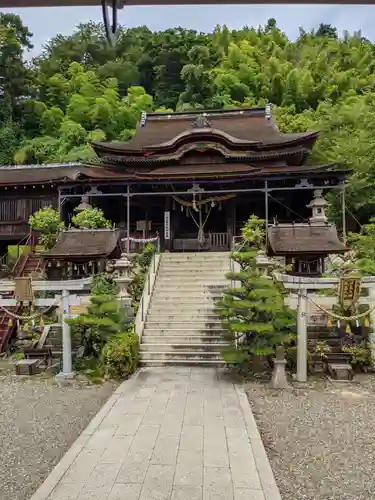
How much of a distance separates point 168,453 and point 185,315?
656cm

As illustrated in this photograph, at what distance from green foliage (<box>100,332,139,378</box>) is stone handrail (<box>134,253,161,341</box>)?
117 cm

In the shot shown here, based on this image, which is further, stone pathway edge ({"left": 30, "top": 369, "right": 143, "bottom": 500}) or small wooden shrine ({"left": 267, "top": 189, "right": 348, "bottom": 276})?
small wooden shrine ({"left": 267, "top": 189, "right": 348, "bottom": 276})

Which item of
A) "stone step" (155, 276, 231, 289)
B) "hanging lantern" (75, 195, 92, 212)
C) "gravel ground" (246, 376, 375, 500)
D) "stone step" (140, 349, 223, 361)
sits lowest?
"gravel ground" (246, 376, 375, 500)

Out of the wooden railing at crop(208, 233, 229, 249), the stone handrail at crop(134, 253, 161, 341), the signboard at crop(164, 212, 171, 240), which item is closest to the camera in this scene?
the stone handrail at crop(134, 253, 161, 341)

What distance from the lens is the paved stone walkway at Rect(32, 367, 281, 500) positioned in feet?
14.9

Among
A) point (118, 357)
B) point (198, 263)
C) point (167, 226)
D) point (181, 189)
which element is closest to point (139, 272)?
point (198, 263)

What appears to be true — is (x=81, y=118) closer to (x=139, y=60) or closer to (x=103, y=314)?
(x=139, y=60)

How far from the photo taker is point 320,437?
6340 mm

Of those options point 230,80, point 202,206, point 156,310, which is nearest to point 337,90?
point 230,80

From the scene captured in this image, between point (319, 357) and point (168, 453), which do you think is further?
point (319, 357)

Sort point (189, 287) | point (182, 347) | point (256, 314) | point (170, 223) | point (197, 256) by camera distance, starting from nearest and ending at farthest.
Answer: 1. point (256, 314)
2. point (182, 347)
3. point (189, 287)
4. point (197, 256)
5. point (170, 223)

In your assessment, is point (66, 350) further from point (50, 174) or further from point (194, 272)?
point (50, 174)

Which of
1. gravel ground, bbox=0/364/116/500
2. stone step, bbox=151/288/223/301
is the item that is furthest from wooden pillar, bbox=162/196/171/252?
gravel ground, bbox=0/364/116/500

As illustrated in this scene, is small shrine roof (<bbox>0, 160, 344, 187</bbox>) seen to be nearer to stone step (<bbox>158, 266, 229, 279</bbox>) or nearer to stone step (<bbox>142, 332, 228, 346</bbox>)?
stone step (<bbox>158, 266, 229, 279</bbox>)
